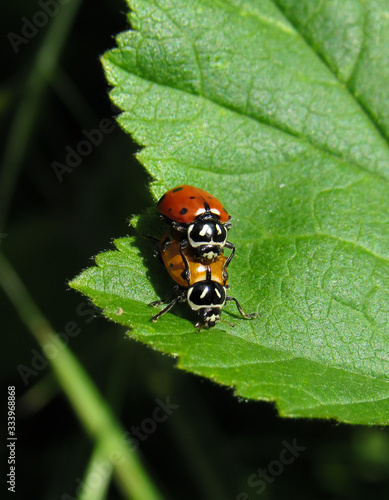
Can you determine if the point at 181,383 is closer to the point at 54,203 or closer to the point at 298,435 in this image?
the point at 298,435

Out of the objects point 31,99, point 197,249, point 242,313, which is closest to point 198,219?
point 197,249

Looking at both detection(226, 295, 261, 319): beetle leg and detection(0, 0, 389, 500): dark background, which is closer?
detection(226, 295, 261, 319): beetle leg
